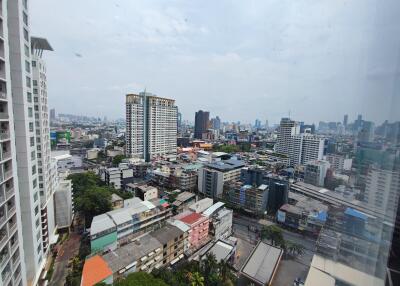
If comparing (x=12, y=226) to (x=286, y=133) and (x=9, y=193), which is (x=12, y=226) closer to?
(x=9, y=193)

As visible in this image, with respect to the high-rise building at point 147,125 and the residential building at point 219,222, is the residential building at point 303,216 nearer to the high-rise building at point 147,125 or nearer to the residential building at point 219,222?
→ the residential building at point 219,222

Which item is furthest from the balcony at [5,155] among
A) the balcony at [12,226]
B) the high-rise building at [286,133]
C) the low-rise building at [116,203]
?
the high-rise building at [286,133]

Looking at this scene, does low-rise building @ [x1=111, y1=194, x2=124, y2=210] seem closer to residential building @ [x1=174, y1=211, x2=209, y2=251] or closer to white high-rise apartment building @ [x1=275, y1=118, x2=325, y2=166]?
residential building @ [x1=174, y1=211, x2=209, y2=251]

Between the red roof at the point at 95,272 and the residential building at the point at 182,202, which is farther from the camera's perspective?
the residential building at the point at 182,202

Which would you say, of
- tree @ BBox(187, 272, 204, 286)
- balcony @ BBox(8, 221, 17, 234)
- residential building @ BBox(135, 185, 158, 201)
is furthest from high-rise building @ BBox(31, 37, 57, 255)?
tree @ BBox(187, 272, 204, 286)

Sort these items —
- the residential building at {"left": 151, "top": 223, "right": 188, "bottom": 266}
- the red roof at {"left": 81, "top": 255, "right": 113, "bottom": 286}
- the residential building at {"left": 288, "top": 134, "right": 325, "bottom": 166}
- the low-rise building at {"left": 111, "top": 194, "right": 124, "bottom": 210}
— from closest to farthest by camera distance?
1. the red roof at {"left": 81, "top": 255, "right": 113, "bottom": 286}
2. the residential building at {"left": 151, "top": 223, "right": 188, "bottom": 266}
3. the low-rise building at {"left": 111, "top": 194, "right": 124, "bottom": 210}
4. the residential building at {"left": 288, "top": 134, "right": 325, "bottom": 166}

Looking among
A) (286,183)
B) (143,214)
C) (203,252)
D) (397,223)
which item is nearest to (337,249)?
(397,223)

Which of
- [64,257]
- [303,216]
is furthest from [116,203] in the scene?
[303,216]
